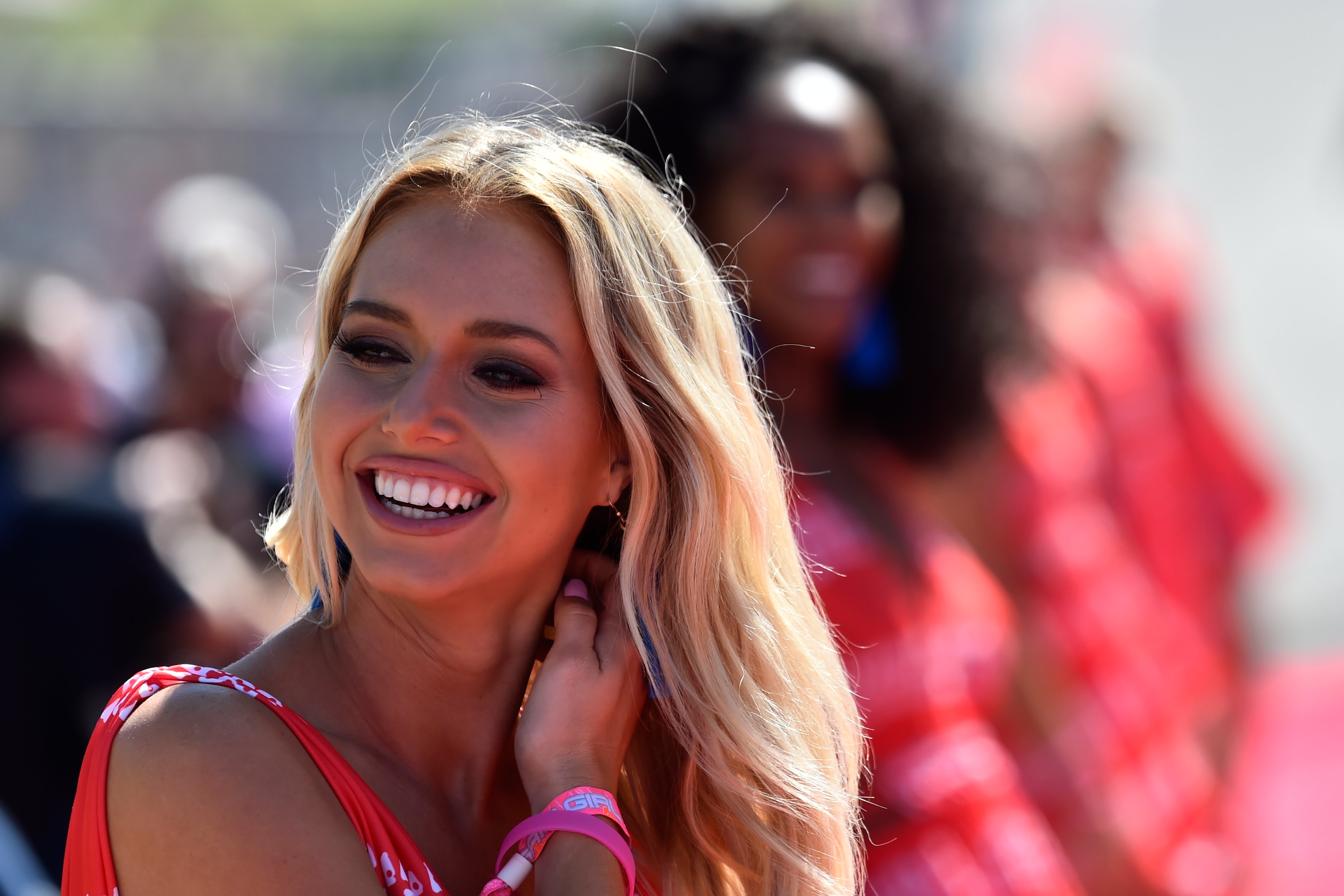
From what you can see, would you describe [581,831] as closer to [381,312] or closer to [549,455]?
[549,455]

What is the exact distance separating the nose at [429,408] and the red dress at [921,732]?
916 mm

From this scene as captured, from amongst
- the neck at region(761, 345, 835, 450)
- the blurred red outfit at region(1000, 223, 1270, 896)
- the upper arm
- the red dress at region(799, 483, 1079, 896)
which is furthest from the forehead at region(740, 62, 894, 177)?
A: the upper arm

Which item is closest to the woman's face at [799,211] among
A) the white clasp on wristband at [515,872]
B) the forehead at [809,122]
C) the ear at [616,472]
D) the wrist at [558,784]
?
the forehead at [809,122]

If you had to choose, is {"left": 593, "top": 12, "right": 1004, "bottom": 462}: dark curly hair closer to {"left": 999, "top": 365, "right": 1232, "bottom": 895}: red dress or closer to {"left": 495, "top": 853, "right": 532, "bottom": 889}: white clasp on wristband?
{"left": 999, "top": 365, "right": 1232, "bottom": 895}: red dress

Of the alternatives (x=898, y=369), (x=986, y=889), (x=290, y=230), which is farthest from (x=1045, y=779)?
(x=290, y=230)

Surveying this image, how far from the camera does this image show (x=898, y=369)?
11.3 ft

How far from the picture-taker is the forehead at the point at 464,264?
1739 millimetres

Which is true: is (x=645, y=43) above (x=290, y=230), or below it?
above

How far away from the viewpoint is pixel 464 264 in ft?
5.75

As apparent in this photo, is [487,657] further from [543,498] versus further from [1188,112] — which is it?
[1188,112]

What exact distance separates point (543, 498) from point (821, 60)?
5.77 ft

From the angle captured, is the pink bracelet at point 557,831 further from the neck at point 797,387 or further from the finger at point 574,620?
the neck at point 797,387

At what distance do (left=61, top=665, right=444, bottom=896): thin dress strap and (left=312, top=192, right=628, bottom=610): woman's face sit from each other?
22 cm

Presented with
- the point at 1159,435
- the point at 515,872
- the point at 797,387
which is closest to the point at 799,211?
the point at 797,387
